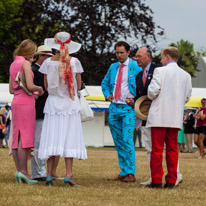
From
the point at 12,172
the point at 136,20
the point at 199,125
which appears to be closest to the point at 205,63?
the point at 136,20

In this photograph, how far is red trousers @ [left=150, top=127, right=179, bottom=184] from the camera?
845 cm

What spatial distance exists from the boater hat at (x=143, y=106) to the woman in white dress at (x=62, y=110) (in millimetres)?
866

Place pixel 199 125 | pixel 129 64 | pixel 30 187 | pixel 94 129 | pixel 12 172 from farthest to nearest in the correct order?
pixel 94 129
pixel 199 125
pixel 12 172
pixel 129 64
pixel 30 187

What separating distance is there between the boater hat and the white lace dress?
2.83 feet

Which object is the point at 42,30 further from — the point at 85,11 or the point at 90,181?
the point at 90,181

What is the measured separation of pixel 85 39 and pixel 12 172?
26.5 metres

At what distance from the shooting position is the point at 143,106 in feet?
28.9

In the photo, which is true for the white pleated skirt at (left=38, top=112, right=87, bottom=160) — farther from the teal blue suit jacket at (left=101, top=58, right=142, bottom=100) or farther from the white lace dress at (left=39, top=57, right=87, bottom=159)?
the teal blue suit jacket at (left=101, top=58, right=142, bottom=100)

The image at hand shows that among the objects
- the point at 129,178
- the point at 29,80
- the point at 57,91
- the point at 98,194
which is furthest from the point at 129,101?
the point at 98,194

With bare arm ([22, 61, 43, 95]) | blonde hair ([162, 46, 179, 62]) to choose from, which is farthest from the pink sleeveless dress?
blonde hair ([162, 46, 179, 62])

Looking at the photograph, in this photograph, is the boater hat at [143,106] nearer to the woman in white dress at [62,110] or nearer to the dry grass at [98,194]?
the woman in white dress at [62,110]

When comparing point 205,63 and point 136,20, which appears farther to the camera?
point 205,63

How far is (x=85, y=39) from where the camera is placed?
3697 cm

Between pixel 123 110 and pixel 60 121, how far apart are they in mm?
1804
